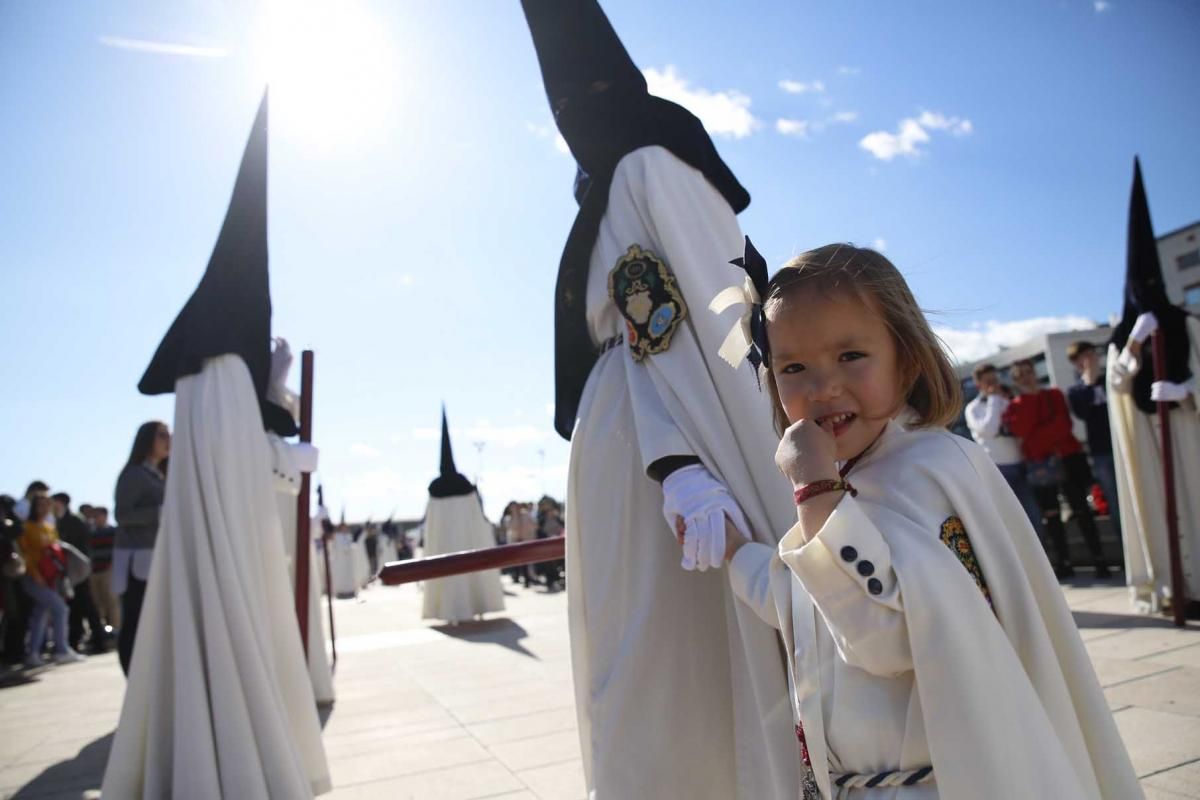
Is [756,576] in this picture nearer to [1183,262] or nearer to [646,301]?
[646,301]

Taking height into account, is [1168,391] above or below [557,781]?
above

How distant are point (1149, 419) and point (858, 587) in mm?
5996

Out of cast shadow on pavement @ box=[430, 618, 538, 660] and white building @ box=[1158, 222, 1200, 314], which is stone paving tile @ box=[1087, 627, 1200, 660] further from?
white building @ box=[1158, 222, 1200, 314]

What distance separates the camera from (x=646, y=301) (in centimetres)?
207

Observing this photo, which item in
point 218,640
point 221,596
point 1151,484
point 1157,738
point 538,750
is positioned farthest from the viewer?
point 1151,484

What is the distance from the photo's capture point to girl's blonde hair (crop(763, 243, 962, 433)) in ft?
4.40

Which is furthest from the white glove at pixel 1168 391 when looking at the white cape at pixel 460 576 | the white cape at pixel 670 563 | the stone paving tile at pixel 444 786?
the white cape at pixel 460 576

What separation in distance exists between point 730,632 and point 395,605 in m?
14.9

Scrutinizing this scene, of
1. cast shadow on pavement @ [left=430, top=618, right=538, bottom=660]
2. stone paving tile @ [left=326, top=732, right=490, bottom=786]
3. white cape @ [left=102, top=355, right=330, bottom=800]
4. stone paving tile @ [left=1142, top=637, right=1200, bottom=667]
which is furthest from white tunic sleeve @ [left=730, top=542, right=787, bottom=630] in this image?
cast shadow on pavement @ [left=430, top=618, right=538, bottom=660]

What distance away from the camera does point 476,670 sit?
6.62 meters

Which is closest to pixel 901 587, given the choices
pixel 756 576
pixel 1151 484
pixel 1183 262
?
pixel 756 576

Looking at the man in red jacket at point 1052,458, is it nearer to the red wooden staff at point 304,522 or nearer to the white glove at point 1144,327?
the white glove at point 1144,327

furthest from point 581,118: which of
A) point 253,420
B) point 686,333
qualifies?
point 253,420

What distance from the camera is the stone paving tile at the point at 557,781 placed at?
3.27m
